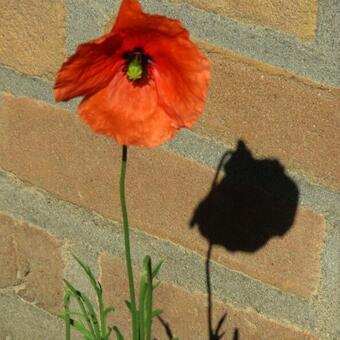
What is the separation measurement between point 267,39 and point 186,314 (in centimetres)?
41

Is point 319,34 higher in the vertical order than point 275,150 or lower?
higher

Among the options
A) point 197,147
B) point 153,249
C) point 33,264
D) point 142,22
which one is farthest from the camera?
point 33,264

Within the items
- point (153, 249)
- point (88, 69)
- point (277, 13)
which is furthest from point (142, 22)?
point (153, 249)

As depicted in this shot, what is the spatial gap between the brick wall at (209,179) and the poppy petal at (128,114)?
18cm

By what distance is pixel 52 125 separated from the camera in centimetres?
135

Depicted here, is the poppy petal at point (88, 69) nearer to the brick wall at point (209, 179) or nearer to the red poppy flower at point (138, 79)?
the red poppy flower at point (138, 79)

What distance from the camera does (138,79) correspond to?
3.18ft

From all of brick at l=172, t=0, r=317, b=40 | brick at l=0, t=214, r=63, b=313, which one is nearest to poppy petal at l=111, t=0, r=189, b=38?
brick at l=172, t=0, r=317, b=40

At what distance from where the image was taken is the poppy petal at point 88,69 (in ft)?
2.89

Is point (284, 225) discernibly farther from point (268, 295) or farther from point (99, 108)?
point (99, 108)

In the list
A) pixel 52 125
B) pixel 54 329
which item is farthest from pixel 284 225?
pixel 54 329

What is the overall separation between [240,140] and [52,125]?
0.93 feet

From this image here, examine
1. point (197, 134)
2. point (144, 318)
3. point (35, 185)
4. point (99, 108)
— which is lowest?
point (35, 185)

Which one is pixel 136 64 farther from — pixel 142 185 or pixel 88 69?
pixel 142 185
